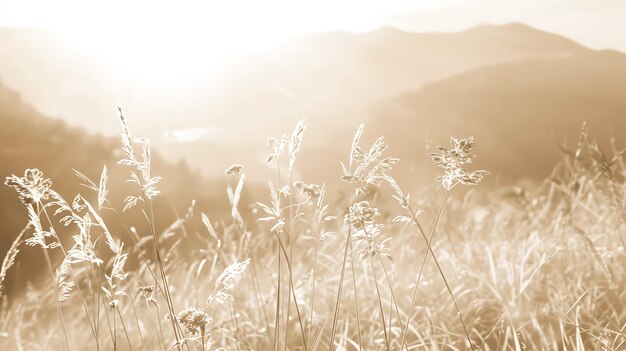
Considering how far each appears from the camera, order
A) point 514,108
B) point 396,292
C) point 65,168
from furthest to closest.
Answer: point 514,108 → point 65,168 → point 396,292

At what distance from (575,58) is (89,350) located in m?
12.1

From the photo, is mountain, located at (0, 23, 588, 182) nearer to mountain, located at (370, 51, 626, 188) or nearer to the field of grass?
mountain, located at (370, 51, 626, 188)

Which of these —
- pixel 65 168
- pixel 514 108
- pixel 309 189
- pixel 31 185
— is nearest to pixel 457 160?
pixel 309 189

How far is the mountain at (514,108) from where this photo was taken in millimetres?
9945

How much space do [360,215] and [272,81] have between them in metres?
9.42

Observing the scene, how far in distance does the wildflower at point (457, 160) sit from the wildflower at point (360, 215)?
0.17 meters

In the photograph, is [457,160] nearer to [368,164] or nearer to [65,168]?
[368,164]

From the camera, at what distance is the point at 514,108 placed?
1146cm

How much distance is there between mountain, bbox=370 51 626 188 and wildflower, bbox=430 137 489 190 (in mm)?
7860

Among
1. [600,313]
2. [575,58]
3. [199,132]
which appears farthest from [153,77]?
[575,58]

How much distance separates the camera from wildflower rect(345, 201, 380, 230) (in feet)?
4.23

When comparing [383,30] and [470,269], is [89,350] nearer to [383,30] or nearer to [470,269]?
[470,269]

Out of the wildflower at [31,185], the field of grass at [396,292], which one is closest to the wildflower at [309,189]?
the field of grass at [396,292]

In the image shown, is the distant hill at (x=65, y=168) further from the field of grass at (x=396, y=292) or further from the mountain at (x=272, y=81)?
the field of grass at (x=396, y=292)
